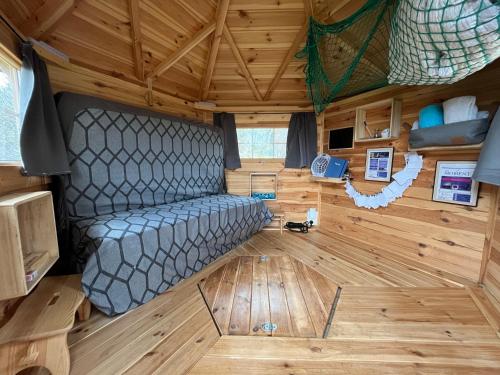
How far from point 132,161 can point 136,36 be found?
1.33 m

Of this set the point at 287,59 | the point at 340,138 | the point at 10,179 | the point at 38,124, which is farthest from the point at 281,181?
the point at 10,179

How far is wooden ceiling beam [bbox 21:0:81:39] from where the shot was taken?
5.28 feet

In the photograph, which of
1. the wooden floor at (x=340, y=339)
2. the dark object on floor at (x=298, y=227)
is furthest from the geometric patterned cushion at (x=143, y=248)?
the dark object on floor at (x=298, y=227)

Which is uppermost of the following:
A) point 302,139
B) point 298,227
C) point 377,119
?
point 377,119

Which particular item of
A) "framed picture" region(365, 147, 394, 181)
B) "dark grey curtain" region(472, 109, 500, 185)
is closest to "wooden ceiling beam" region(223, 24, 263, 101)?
"framed picture" region(365, 147, 394, 181)

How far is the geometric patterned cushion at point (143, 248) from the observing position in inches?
54.9

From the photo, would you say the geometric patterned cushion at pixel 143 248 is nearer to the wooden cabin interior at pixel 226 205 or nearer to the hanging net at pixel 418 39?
the wooden cabin interior at pixel 226 205

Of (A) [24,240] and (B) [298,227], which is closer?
(A) [24,240]

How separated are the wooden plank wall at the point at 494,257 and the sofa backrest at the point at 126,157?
115 inches

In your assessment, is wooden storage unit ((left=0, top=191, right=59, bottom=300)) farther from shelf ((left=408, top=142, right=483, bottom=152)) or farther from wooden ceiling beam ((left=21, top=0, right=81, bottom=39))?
shelf ((left=408, top=142, right=483, bottom=152))

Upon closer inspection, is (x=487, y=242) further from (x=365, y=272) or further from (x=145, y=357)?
(x=145, y=357)

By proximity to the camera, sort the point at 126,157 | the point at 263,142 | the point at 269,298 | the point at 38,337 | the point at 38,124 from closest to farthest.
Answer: the point at 38,337
the point at 38,124
the point at 269,298
the point at 126,157
the point at 263,142

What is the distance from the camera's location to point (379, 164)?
247cm

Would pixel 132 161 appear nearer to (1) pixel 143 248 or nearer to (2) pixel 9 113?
(2) pixel 9 113
